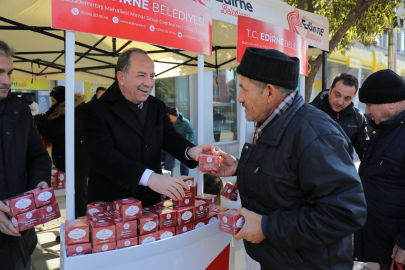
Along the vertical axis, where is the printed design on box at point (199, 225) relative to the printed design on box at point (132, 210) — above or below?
below

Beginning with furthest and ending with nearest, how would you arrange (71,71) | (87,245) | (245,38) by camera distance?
(245,38) → (71,71) → (87,245)

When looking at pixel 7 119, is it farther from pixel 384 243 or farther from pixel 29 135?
pixel 384 243

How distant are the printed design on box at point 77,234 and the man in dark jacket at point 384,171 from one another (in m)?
1.96

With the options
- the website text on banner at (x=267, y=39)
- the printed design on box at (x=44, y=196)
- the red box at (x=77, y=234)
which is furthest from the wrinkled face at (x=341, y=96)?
the printed design on box at (x=44, y=196)

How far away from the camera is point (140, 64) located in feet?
6.35

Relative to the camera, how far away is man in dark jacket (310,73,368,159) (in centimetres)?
309

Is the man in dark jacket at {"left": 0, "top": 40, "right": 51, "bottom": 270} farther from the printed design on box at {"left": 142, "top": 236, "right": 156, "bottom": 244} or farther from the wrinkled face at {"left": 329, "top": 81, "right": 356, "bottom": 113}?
the wrinkled face at {"left": 329, "top": 81, "right": 356, "bottom": 113}

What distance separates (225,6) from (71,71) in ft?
5.71

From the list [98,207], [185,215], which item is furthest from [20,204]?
[185,215]

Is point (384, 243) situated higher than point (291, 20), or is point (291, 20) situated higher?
point (291, 20)

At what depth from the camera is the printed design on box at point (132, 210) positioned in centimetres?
166

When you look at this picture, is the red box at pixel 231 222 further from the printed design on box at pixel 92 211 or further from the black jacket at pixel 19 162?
the black jacket at pixel 19 162

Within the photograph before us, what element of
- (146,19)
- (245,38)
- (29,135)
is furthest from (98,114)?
(245,38)

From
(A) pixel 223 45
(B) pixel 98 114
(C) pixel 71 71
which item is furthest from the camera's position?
(A) pixel 223 45
